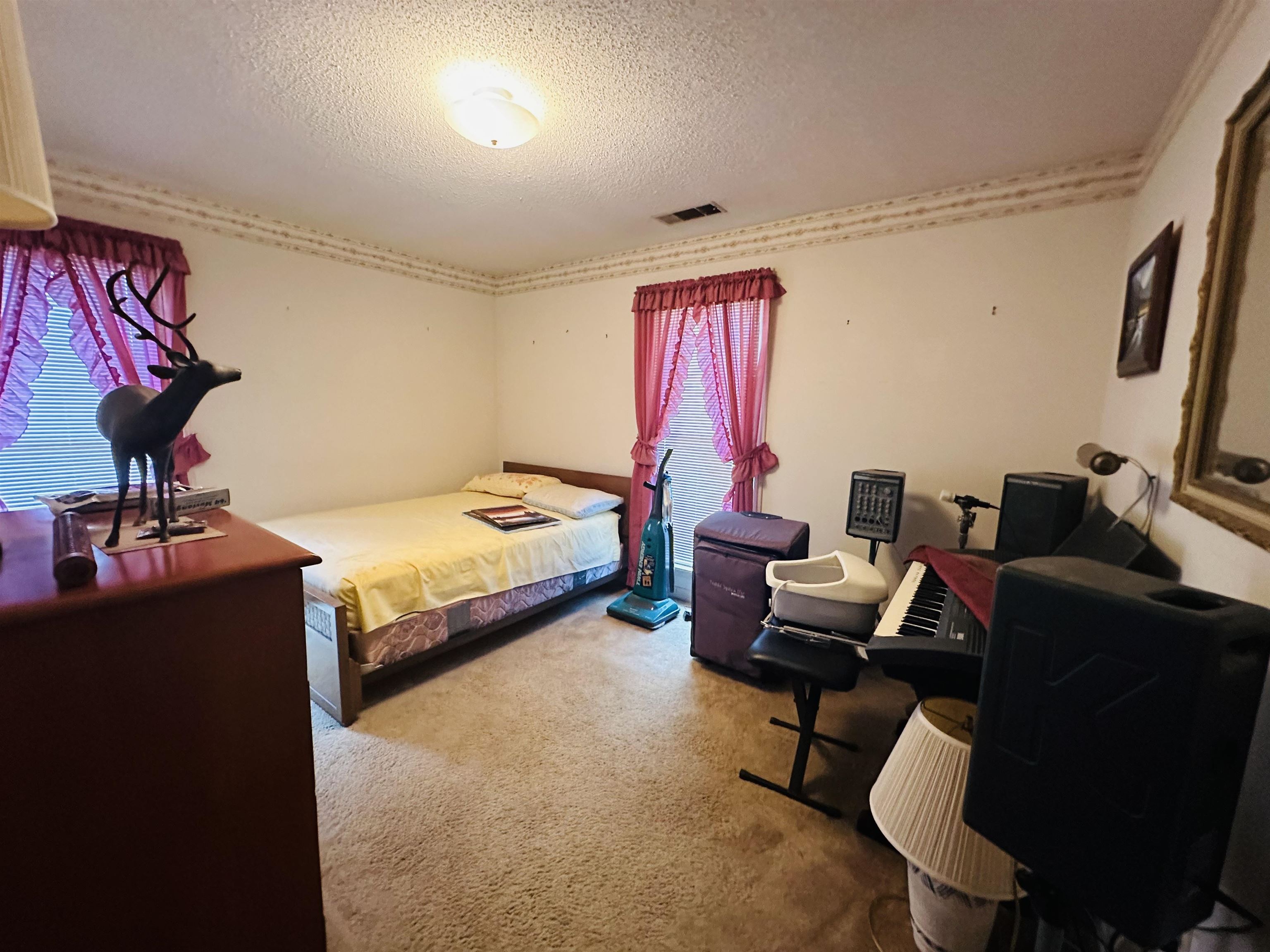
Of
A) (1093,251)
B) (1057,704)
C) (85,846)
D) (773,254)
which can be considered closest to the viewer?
(1057,704)

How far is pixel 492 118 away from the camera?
1802mm

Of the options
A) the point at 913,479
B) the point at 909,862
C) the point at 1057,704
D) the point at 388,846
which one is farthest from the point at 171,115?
the point at 913,479

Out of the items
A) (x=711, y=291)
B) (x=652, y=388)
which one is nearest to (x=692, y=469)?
(x=652, y=388)

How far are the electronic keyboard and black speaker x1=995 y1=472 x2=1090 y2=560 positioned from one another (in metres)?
0.51

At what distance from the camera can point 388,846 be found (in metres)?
1.67

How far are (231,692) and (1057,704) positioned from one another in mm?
1369

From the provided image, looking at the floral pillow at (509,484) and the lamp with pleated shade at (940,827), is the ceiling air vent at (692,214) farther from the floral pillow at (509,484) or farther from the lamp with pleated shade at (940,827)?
the lamp with pleated shade at (940,827)

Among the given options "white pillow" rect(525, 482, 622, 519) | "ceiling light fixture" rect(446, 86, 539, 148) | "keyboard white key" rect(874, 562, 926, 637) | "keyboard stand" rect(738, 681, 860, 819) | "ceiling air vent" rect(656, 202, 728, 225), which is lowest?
"keyboard stand" rect(738, 681, 860, 819)

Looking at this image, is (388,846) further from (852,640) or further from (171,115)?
(171,115)

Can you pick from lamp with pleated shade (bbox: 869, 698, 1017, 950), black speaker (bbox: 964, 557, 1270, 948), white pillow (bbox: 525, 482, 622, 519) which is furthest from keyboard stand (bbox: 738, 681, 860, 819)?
white pillow (bbox: 525, 482, 622, 519)

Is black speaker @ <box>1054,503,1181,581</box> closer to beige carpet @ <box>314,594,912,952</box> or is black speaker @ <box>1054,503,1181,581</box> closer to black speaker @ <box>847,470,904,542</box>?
black speaker @ <box>847,470,904,542</box>

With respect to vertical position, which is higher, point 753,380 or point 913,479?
point 753,380

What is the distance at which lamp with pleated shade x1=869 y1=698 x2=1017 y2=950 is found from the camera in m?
1.11

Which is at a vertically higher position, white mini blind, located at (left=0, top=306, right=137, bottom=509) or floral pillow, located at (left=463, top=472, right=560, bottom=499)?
white mini blind, located at (left=0, top=306, right=137, bottom=509)
